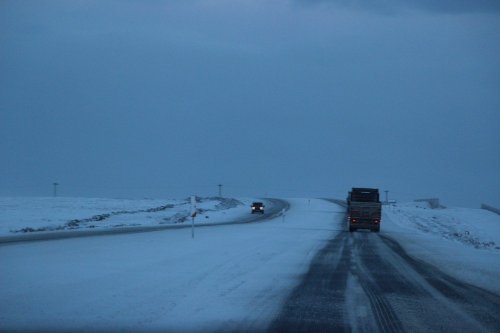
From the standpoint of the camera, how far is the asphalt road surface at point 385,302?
11211mm

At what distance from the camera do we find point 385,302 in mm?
13766

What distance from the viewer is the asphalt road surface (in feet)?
36.8

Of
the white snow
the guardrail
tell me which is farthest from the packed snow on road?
the guardrail

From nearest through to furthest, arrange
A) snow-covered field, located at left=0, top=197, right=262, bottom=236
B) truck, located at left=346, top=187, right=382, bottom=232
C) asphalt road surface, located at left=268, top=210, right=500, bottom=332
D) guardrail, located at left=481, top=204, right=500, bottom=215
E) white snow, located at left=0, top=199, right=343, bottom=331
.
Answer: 1. asphalt road surface, located at left=268, top=210, right=500, bottom=332
2. white snow, located at left=0, top=199, right=343, bottom=331
3. snow-covered field, located at left=0, top=197, right=262, bottom=236
4. truck, located at left=346, top=187, right=382, bottom=232
5. guardrail, located at left=481, top=204, right=500, bottom=215

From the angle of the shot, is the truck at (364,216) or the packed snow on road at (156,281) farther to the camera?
the truck at (364,216)

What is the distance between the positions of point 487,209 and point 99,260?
88.3 meters

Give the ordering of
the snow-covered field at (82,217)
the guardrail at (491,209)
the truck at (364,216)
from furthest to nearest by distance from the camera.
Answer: the guardrail at (491,209) < the truck at (364,216) < the snow-covered field at (82,217)

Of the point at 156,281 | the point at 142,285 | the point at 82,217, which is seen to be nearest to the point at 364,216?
the point at 82,217

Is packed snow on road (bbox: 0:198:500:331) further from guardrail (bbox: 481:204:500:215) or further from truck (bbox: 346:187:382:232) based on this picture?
guardrail (bbox: 481:204:500:215)

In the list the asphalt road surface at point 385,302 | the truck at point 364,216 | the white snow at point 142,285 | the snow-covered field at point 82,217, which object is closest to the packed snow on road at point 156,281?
the white snow at point 142,285

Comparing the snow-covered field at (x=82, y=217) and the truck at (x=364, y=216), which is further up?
the truck at (x=364, y=216)

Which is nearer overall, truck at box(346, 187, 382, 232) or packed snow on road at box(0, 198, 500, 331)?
packed snow on road at box(0, 198, 500, 331)

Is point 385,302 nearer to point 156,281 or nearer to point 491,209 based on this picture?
point 156,281

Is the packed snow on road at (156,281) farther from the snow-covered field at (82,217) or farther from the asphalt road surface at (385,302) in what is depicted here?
the snow-covered field at (82,217)
